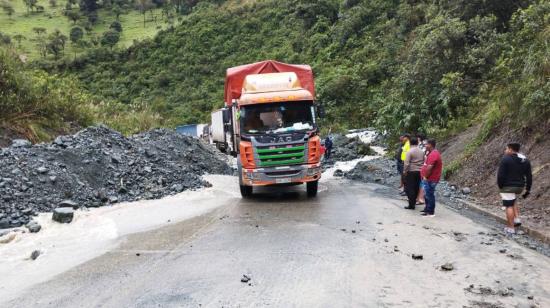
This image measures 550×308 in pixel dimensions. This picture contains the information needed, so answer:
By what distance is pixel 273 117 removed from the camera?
512 inches

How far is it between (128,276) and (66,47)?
243 ft

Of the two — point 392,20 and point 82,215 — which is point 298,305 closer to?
point 82,215

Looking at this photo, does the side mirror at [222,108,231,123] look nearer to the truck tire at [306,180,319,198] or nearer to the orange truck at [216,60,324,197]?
the orange truck at [216,60,324,197]

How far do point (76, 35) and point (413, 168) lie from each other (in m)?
74.4

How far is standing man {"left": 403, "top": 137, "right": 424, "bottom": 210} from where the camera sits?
11.3 metres

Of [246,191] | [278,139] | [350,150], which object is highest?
[278,139]

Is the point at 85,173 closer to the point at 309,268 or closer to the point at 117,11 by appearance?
the point at 309,268

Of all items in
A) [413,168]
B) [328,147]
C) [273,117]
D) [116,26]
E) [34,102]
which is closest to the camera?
[413,168]

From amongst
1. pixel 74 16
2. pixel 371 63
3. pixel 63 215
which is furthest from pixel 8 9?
pixel 63 215

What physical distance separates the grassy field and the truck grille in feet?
207

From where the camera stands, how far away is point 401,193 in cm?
1432

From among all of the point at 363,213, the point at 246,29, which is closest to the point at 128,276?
the point at 363,213

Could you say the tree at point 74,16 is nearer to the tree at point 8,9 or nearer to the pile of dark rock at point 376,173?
the tree at point 8,9

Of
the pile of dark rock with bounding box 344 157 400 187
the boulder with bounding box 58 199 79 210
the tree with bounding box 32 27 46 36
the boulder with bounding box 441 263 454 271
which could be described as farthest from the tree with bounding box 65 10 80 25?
the boulder with bounding box 441 263 454 271
